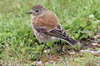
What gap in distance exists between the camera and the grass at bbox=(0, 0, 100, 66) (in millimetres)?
6831

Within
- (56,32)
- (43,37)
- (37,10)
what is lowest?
(43,37)

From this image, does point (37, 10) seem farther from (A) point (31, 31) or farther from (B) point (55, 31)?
(B) point (55, 31)


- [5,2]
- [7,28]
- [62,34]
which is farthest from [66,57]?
[5,2]

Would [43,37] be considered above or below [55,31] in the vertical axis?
below

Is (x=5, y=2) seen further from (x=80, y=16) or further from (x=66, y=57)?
(x=66, y=57)

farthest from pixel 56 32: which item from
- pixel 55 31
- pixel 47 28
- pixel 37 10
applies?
pixel 37 10

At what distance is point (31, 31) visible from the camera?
7930 millimetres

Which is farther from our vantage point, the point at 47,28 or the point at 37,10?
the point at 37,10

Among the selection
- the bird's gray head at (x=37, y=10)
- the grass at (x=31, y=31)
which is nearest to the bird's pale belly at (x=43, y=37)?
the grass at (x=31, y=31)

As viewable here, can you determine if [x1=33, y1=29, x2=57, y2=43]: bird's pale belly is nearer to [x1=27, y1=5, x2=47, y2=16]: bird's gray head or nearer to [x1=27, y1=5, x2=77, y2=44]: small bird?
[x1=27, y1=5, x2=77, y2=44]: small bird

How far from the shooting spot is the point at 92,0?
9273mm

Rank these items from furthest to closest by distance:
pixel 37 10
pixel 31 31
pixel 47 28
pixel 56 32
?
pixel 37 10, pixel 31 31, pixel 47 28, pixel 56 32

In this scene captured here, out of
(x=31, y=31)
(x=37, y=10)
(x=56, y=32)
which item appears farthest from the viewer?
(x=37, y=10)

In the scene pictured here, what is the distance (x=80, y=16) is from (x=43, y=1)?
2.21 m
